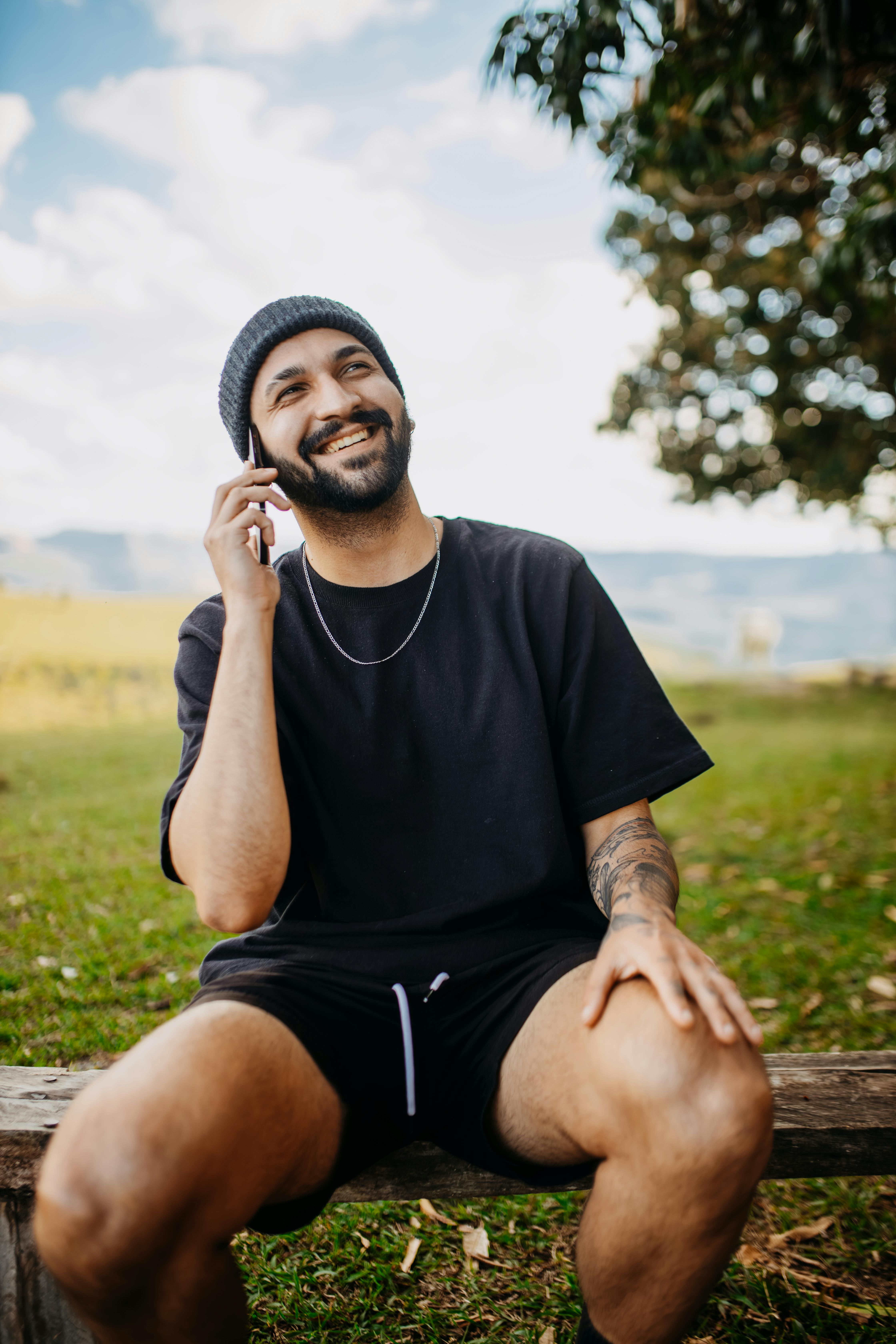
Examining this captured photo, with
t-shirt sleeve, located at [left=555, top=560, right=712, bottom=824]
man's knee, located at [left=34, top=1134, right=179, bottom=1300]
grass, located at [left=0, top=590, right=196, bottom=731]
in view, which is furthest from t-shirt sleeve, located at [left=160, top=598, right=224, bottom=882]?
grass, located at [left=0, top=590, right=196, bottom=731]

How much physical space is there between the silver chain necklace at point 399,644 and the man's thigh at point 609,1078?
0.91m

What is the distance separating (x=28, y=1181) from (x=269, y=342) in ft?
6.99

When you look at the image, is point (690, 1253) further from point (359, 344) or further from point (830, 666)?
point (830, 666)

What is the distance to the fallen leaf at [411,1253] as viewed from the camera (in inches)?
92.4

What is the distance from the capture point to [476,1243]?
246 cm

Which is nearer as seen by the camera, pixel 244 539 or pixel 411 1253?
pixel 244 539

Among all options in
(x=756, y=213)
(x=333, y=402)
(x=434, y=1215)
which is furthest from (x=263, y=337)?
(x=756, y=213)

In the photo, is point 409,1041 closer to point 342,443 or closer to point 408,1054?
point 408,1054

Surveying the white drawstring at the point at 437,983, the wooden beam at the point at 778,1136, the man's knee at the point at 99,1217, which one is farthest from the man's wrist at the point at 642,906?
the man's knee at the point at 99,1217

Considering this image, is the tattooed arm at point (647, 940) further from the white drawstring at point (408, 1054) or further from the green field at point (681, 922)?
the green field at point (681, 922)

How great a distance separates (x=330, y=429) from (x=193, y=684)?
78cm

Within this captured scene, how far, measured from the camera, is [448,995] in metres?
1.98

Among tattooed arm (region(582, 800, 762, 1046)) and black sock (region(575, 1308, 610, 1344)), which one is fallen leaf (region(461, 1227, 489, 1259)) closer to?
black sock (region(575, 1308, 610, 1344))

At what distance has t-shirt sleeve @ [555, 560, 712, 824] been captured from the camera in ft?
7.08
